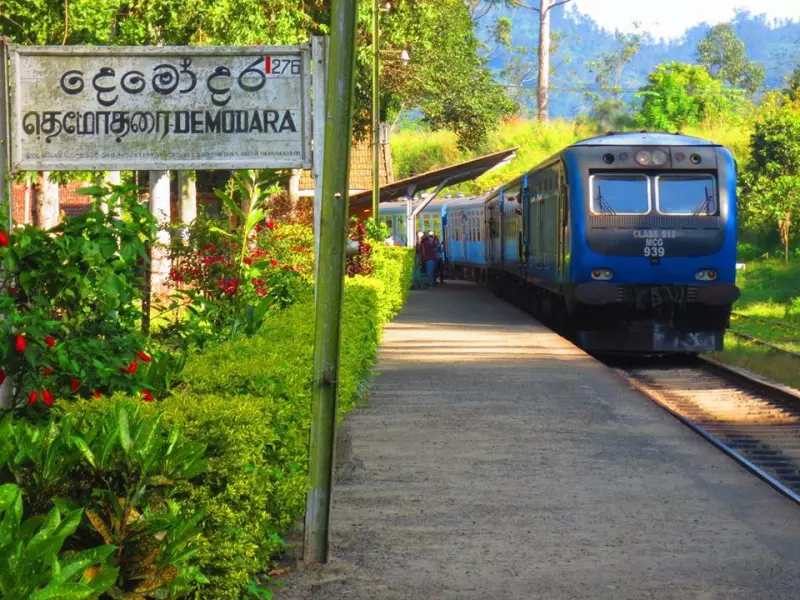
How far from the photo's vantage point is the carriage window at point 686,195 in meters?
18.7

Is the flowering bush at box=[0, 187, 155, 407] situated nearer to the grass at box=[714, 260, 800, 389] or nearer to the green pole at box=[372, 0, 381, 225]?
the grass at box=[714, 260, 800, 389]

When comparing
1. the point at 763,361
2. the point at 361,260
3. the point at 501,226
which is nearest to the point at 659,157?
the point at 763,361

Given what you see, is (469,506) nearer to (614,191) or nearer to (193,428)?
(193,428)

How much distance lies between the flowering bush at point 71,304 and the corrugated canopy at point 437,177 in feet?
89.0

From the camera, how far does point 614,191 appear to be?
61.5 feet

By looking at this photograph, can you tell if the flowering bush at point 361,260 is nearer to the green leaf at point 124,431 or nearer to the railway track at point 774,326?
the railway track at point 774,326

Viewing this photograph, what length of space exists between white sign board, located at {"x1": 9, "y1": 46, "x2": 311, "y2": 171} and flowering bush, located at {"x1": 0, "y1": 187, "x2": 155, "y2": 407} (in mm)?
930

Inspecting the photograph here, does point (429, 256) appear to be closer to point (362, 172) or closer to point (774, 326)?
point (362, 172)

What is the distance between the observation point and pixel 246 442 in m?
5.52

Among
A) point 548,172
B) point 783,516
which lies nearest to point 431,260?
point 548,172

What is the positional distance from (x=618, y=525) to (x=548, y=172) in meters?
14.2

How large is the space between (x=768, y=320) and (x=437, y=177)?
10.7 metres

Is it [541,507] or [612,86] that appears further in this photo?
[612,86]

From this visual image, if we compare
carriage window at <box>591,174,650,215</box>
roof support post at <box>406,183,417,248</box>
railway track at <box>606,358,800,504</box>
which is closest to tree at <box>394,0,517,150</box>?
roof support post at <box>406,183,417,248</box>
